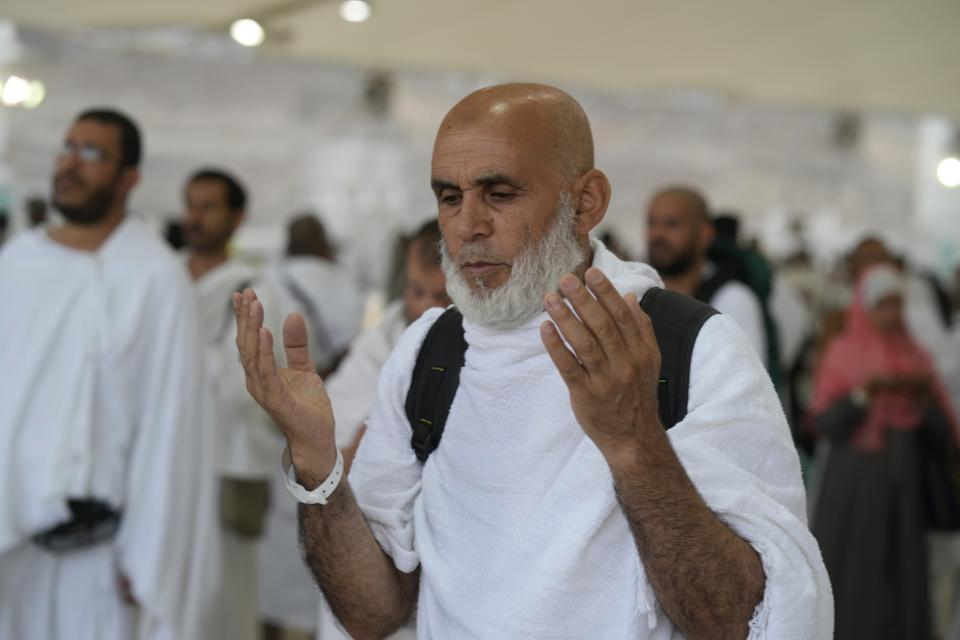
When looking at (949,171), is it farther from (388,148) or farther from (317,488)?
(317,488)

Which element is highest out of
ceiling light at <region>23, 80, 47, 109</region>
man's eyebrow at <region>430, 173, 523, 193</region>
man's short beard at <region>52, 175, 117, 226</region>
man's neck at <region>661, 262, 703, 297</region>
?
ceiling light at <region>23, 80, 47, 109</region>

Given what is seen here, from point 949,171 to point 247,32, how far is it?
672 cm

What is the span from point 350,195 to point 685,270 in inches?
196

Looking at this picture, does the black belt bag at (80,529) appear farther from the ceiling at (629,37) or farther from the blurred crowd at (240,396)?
the ceiling at (629,37)

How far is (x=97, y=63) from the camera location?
7.86 m

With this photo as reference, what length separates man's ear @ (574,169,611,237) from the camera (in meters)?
1.88

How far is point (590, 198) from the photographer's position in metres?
1.90

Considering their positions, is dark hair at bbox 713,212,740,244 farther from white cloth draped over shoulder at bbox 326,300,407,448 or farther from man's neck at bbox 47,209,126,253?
man's neck at bbox 47,209,126,253

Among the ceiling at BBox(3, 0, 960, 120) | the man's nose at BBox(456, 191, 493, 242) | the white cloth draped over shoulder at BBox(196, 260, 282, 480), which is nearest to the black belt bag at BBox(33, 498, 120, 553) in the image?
the white cloth draped over shoulder at BBox(196, 260, 282, 480)

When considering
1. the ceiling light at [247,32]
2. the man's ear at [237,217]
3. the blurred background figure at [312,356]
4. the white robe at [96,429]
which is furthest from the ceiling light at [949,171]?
the white robe at [96,429]

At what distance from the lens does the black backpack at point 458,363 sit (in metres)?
1.71

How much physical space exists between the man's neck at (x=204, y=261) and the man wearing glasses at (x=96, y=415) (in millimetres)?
1151

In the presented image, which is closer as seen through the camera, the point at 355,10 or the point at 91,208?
the point at 91,208

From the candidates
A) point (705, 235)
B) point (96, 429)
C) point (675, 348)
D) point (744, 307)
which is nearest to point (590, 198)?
point (675, 348)
